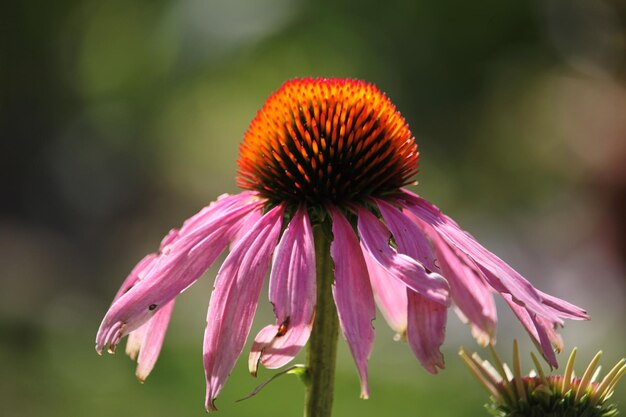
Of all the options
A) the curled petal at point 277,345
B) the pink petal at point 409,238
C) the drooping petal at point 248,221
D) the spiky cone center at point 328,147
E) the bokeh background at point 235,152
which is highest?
the bokeh background at point 235,152

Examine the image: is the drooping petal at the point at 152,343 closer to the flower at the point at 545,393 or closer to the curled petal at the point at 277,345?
the curled petal at the point at 277,345

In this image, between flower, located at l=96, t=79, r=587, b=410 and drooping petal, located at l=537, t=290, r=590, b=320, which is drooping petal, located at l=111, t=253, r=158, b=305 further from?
drooping petal, located at l=537, t=290, r=590, b=320

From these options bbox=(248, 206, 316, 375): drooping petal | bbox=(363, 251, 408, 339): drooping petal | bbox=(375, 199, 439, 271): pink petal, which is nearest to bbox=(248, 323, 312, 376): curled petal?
bbox=(248, 206, 316, 375): drooping petal

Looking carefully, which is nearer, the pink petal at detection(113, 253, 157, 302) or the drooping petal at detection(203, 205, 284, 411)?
the drooping petal at detection(203, 205, 284, 411)

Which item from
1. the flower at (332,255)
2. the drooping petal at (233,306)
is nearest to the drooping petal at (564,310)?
the flower at (332,255)

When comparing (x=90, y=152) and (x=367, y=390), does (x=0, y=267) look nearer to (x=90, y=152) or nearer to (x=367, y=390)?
(x=90, y=152)

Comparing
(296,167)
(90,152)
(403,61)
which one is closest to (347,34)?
(403,61)

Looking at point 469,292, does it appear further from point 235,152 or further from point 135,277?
point 235,152
